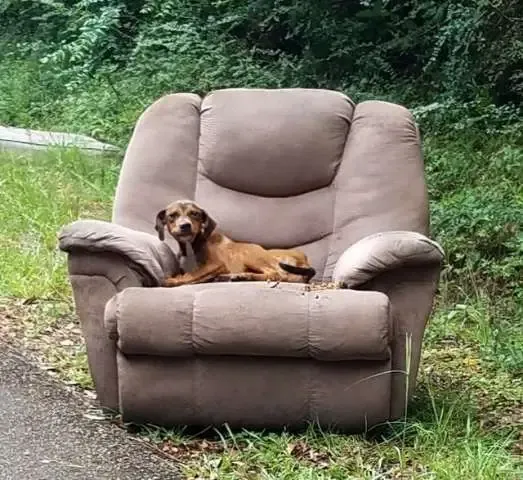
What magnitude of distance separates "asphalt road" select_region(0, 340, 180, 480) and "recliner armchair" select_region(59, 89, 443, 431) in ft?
0.47

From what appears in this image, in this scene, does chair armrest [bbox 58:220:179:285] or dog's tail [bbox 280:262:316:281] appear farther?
dog's tail [bbox 280:262:316:281]

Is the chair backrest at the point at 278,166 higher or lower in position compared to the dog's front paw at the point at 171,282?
higher

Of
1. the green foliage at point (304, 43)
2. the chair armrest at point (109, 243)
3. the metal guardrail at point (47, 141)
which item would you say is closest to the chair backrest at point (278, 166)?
the chair armrest at point (109, 243)

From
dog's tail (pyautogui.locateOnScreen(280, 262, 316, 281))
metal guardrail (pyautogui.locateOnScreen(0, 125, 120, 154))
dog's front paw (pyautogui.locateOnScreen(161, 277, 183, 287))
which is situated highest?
dog's front paw (pyautogui.locateOnScreen(161, 277, 183, 287))

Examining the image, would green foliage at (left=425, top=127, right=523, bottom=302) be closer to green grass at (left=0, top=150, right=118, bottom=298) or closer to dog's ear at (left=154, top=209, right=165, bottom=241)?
dog's ear at (left=154, top=209, right=165, bottom=241)

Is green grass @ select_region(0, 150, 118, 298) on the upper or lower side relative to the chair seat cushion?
lower

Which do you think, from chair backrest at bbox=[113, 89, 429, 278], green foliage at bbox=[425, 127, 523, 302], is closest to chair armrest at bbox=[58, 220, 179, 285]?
chair backrest at bbox=[113, 89, 429, 278]

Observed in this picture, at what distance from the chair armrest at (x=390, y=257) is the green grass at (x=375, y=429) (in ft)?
1.74

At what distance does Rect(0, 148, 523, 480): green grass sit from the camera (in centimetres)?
339

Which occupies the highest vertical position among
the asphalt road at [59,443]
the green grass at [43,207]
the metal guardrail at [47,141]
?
the asphalt road at [59,443]

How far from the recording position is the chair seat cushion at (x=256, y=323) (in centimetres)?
349

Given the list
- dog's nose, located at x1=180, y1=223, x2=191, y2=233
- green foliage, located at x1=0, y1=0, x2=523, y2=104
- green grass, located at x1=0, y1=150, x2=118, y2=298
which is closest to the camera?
dog's nose, located at x1=180, y1=223, x2=191, y2=233

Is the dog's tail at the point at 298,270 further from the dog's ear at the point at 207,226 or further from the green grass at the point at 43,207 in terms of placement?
the green grass at the point at 43,207

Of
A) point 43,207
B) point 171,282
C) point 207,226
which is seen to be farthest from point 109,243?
→ point 43,207
